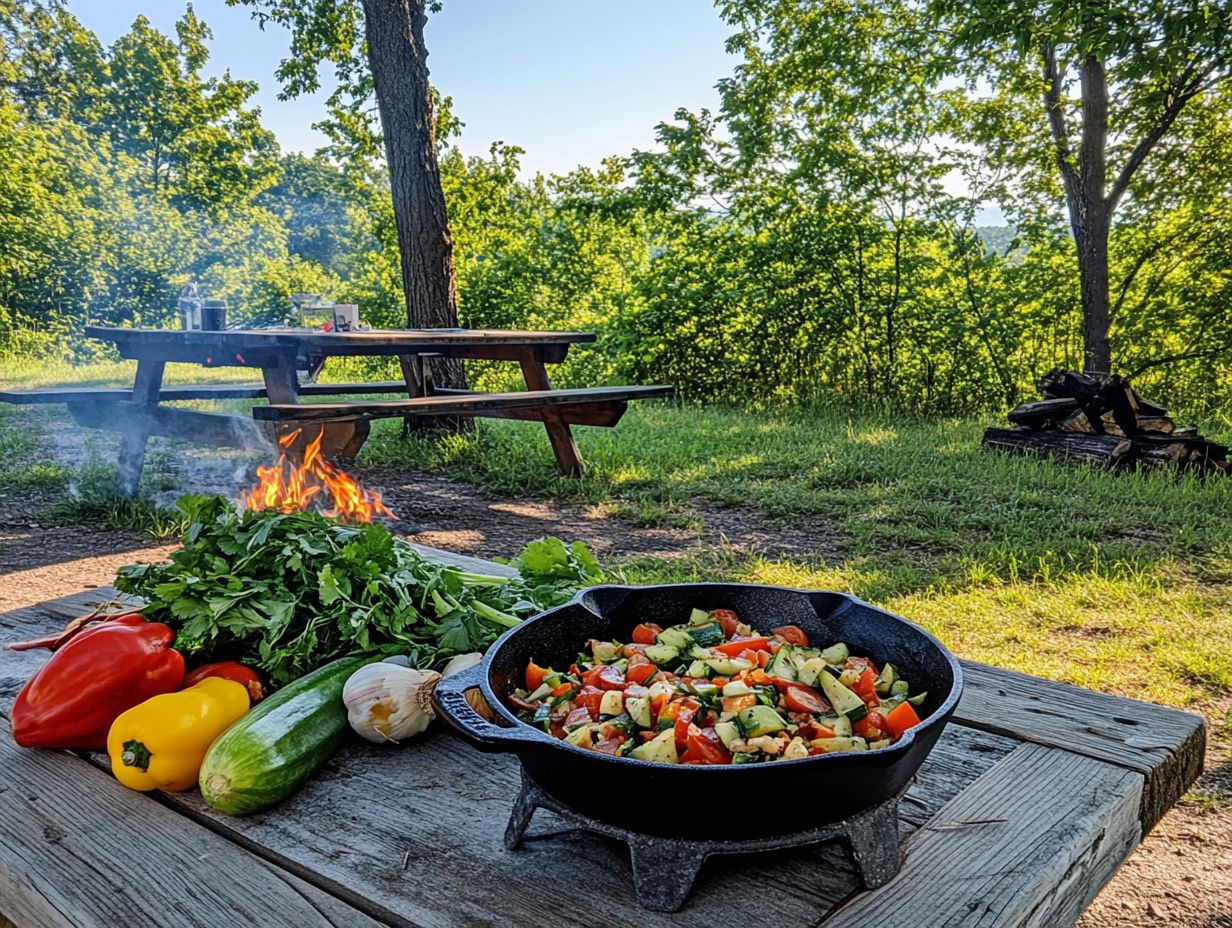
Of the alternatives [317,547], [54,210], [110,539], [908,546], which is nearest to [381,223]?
[54,210]

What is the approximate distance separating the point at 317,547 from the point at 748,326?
9.21 meters

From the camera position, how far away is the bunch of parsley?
1677 millimetres

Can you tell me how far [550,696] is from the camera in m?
1.35

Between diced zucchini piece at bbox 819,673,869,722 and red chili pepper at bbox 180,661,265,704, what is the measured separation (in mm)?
1018

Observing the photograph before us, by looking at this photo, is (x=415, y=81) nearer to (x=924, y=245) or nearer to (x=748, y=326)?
(x=748, y=326)

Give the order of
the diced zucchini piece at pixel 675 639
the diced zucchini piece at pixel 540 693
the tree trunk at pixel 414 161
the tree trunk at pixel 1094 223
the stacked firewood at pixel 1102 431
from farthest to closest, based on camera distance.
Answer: the tree trunk at pixel 1094 223 → the tree trunk at pixel 414 161 → the stacked firewood at pixel 1102 431 → the diced zucchini piece at pixel 675 639 → the diced zucchini piece at pixel 540 693

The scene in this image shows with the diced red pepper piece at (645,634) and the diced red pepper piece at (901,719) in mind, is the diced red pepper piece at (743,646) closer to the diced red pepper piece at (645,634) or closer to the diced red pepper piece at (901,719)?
the diced red pepper piece at (645,634)

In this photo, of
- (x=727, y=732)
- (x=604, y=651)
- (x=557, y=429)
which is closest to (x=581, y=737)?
(x=727, y=732)

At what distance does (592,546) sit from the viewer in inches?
185

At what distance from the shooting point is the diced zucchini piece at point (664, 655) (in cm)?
144

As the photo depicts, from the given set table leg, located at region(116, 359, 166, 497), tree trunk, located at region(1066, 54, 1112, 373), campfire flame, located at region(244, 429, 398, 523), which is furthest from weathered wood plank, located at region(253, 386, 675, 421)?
tree trunk, located at region(1066, 54, 1112, 373)

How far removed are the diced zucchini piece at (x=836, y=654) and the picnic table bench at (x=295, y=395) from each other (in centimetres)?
341

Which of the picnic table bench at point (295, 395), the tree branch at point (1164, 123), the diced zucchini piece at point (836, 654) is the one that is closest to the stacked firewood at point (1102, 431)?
the tree branch at point (1164, 123)

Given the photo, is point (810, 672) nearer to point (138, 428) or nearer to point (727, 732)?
point (727, 732)
